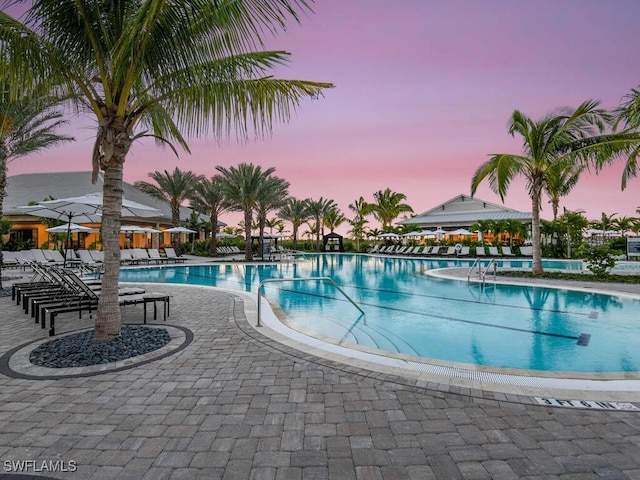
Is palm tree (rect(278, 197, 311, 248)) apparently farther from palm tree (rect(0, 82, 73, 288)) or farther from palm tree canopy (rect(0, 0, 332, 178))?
palm tree canopy (rect(0, 0, 332, 178))

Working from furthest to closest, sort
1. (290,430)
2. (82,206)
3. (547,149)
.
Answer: (547,149), (82,206), (290,430)

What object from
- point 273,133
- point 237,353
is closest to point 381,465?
point 237,353

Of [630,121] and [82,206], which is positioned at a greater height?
[630,121]

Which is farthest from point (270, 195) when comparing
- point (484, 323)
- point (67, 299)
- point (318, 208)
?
point (484, 323)

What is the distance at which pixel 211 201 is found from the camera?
32000 mm

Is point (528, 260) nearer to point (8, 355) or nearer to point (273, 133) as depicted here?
point (273, 133)

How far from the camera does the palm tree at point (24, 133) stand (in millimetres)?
10174

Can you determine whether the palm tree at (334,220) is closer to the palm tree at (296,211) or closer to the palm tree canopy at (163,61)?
the palm tree at (296,211)

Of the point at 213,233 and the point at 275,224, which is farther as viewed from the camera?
the point at 275,224

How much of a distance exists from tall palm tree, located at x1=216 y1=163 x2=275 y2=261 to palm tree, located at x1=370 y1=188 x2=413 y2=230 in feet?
72.5

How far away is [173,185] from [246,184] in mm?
8318

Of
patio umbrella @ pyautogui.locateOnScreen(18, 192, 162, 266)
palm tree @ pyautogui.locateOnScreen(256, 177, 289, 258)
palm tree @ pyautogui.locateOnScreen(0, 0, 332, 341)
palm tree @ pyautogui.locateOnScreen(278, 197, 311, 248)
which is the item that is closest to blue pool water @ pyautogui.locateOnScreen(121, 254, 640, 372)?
palm tree @ pyautogui.locateOnScreen(0, 0, 332, 341)

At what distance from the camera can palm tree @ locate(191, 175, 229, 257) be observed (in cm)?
3089

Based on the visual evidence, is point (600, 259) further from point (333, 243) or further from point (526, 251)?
point (333, 243)
